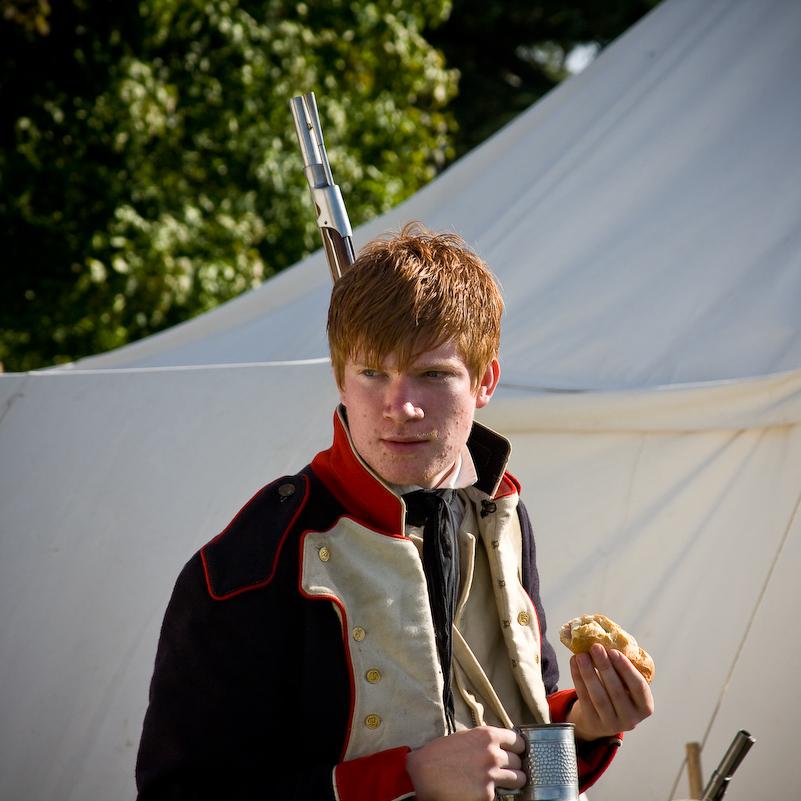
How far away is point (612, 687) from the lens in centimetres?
134

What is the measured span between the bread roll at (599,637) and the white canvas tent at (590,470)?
975mm

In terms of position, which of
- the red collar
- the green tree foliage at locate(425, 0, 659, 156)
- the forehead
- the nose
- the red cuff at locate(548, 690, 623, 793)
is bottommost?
the red cuff at locate(548, 690, 623, 793)

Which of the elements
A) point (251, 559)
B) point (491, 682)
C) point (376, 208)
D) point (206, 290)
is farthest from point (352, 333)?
point (376, 208)

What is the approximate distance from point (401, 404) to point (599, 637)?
47 centimetres

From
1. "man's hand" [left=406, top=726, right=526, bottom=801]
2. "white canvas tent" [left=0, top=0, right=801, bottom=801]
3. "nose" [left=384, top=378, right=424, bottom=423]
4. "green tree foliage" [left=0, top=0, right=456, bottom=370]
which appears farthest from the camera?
"green tree foliage" [left=0, top=0, right=456, bottom=370]

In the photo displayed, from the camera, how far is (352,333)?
4.32ft

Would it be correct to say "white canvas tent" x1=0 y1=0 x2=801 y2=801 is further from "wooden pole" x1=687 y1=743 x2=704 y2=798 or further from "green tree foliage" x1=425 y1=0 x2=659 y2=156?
"green tree foliage" x1=425 y1=0 x2=659 y2=156

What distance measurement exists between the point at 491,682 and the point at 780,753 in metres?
1.20

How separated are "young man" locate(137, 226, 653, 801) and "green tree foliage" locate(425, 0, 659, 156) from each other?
9685 millimetres

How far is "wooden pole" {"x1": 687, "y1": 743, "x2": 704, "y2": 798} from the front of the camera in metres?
2.07

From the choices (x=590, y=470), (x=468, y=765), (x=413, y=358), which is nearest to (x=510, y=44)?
(x=590, y=470)

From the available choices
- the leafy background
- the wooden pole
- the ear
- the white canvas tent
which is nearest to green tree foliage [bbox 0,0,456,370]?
the leafy background

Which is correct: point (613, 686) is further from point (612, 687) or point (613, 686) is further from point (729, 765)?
point (729, 765)

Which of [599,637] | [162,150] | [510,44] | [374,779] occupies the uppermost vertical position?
[510,44]
